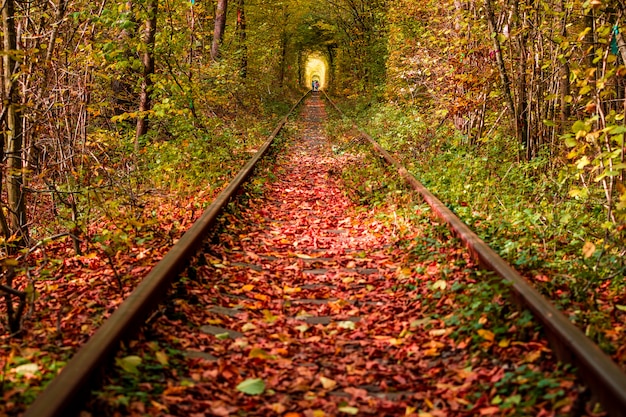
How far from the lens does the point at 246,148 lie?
1496 centimetres

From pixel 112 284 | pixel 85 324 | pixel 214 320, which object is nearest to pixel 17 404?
pixel 85 324

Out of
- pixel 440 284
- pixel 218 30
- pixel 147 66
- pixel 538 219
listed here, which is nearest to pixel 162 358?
pixel 440 284

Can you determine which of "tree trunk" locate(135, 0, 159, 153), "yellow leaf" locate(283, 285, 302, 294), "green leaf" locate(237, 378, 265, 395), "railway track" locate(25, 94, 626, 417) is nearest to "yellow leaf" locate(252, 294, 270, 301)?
"railway track" locate(25, 94, 626, 417)

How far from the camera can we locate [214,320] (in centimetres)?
468

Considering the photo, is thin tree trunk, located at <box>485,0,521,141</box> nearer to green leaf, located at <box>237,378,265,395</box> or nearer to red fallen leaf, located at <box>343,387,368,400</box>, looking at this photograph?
red fallen leaf, located at <box>343,387,368,400</box>

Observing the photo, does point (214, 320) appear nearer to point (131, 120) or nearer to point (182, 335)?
point (182, 335)

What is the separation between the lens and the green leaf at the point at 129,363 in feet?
11.5

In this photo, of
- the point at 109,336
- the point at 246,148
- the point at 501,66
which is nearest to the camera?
the point at 109,336

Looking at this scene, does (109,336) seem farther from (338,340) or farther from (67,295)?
(67,295)

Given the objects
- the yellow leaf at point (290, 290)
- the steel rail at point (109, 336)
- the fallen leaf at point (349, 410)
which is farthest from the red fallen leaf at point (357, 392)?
the yellow leaf at point (290, 290)

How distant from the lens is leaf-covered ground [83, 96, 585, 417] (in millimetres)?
3428

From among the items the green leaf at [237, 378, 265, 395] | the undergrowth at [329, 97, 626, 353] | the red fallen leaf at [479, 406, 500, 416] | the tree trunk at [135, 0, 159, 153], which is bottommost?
the green leaf at [237, 378, 265, 395]

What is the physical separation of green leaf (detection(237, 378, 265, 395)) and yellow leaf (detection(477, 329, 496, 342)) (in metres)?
1.42

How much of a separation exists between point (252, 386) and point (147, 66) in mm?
9248
